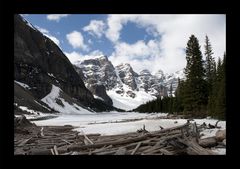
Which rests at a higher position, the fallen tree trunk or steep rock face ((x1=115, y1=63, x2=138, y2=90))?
steep rock face ((x1=115, y1=63, x2=138, y2=90))

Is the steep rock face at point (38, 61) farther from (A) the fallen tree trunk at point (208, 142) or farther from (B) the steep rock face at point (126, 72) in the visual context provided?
(A) the fallen tree trunk at point (208, 142)

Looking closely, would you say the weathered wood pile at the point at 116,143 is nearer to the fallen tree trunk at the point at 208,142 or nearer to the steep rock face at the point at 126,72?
the fallen tree trunk at the point at 208,142

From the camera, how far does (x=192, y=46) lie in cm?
990

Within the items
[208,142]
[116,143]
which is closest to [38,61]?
[116,143]

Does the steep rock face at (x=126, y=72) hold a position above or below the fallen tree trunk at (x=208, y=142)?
above

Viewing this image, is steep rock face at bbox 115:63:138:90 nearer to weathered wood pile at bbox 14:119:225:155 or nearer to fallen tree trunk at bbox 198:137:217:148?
weathered wood pile at bbox 14:119:225:155

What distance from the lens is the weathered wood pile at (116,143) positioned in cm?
790

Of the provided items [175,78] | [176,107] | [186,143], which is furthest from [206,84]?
[186,143]

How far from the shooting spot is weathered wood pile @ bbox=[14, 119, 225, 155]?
25.9 ft

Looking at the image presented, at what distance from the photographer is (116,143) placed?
27.1ft

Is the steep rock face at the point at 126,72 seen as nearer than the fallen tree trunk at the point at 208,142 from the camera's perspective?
No

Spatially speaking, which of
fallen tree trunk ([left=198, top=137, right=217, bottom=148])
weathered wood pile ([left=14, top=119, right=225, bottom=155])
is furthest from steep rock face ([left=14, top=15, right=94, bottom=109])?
fallen tree trunk ([left=198, top=137, right=217, bottom=148])

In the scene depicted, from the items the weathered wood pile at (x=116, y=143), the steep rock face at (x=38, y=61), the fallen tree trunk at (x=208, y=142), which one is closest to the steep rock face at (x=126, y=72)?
the steep rock face at (x=38, y=61)
